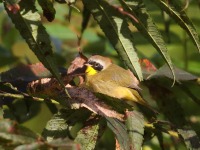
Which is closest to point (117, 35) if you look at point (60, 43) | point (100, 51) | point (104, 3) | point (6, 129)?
point (104, 3)

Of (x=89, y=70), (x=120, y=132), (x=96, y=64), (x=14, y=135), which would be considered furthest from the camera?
(x=96, y=64)

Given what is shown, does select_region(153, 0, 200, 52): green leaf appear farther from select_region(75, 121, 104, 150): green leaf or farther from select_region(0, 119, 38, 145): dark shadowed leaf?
select_region(0, 119, 38, 145): dark shadowed leaf

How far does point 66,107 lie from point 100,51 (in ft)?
2.69

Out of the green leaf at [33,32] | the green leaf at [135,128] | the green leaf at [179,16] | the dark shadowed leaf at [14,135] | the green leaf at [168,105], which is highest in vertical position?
the green leaf at [33,32]

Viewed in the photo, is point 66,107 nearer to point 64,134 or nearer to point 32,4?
point 64,134

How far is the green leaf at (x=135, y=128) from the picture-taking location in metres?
1.05

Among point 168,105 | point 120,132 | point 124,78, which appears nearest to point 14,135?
point 120,132

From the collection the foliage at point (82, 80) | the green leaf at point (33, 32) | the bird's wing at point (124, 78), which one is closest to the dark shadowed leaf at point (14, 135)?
the foliage at point (82, 80)

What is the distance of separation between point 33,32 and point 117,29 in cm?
17

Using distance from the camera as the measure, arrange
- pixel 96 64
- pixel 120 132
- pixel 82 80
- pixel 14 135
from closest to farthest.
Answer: pixel 14 135 → pixel 120 132 → pixel 82 80 → pixel 96 64

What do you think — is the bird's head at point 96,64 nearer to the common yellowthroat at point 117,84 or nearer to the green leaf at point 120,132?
the common yellowthroat at point 117,84

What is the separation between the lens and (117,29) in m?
1.11

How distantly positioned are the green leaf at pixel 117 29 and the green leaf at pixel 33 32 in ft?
0.40

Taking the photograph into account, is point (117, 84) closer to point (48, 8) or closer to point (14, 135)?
point (48, 8)
